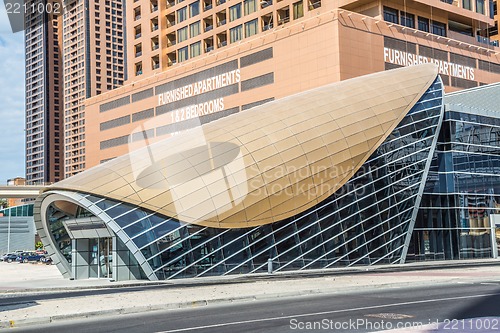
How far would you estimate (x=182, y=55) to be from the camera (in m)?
89.5

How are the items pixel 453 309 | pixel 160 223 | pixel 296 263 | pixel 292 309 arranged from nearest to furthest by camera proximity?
pixel 453 309, pixel 292 309, pixel 160 223, pixel 296 263

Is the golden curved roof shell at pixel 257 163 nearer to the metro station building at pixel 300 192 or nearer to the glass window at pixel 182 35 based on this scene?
the metro station building at pixel 300 192

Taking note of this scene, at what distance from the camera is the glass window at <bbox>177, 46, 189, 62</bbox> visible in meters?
88.8

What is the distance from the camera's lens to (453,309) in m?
16.4

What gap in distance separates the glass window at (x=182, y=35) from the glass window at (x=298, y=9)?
20.3m

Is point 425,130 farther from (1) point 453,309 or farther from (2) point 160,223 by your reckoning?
(1) point 453,309

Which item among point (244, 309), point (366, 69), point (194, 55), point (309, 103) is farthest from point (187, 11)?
point (244, 309)

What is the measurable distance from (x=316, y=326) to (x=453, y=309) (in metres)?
4.30

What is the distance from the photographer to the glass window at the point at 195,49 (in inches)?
3412

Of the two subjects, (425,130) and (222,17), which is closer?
(425,130)

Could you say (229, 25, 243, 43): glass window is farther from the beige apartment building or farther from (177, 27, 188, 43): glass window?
(177, 27, 188, 43): glass window

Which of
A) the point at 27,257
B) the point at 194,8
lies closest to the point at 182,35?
the point at 194,8

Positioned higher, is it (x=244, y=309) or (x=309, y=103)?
(x=309, y=103)

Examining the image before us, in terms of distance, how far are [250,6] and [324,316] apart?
67885 millimetres
